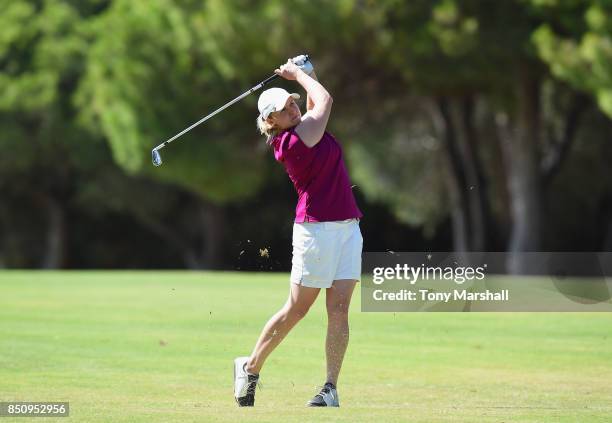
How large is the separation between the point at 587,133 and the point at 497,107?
27.1 ft

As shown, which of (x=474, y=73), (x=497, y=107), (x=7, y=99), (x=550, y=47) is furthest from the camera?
(x=7, y=99)

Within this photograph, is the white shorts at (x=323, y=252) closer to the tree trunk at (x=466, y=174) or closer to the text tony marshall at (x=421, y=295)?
the text tony marshall at (x=421, y=295)

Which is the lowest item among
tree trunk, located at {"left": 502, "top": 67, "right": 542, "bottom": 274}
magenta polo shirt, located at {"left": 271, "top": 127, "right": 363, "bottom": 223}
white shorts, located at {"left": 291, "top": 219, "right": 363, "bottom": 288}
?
white shorts, located at {"left": 291, "top": 219, "right": 363, "bottom": 288}

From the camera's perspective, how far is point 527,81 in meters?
30.9

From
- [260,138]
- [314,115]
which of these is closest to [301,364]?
[314,115]

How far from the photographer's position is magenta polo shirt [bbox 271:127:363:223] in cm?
839

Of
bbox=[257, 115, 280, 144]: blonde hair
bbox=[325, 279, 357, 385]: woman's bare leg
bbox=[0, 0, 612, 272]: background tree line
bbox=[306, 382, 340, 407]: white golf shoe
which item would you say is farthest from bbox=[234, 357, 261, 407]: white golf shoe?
bbox=[257, 115, 280, 144]: blonde hair

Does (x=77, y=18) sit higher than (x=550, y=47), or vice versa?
(x=77, y=18)

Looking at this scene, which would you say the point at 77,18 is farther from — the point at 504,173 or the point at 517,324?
the point at 517,324

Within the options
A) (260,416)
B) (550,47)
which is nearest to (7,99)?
(550,47)

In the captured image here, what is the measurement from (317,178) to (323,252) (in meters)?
0.47

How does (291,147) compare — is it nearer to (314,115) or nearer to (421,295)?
(314,115)

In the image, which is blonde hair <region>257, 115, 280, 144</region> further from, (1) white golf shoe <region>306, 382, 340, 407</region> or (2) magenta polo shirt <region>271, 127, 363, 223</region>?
(1) white golf shoe <region>306, 382, 340, 407</region>

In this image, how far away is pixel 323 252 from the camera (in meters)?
8.46
